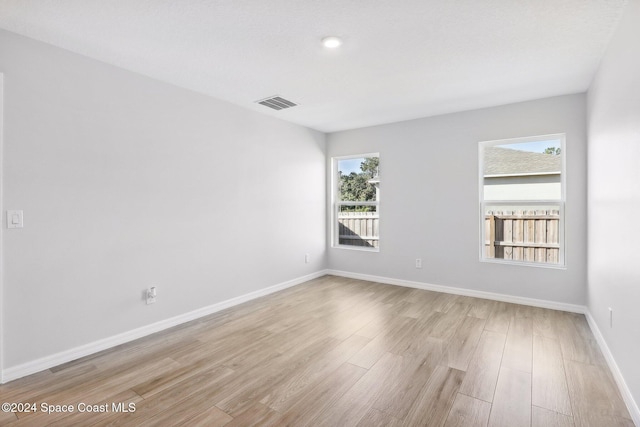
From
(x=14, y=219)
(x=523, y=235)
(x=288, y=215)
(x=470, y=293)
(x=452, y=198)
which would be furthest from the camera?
(x=288, y=215)

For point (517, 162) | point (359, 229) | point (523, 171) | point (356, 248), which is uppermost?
point (517, 162)

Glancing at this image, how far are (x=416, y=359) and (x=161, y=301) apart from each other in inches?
96.2

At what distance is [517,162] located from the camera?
13.0 feet

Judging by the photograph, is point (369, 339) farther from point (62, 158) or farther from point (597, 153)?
point (62, 158)

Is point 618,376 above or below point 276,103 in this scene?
below

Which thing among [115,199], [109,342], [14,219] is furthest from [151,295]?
[14,219]

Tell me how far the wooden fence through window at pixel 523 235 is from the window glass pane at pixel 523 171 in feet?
0.74


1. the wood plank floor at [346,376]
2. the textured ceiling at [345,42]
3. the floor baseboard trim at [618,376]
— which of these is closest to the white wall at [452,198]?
the textured ceiling at [345,42]

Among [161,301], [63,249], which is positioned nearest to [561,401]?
[161,301]

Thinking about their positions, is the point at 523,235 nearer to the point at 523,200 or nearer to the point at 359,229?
the point at 523,200

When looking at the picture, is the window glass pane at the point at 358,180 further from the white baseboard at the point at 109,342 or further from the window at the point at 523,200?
the white baseboard at the point at 109,342

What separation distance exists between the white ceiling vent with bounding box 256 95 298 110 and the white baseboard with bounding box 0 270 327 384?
239 centimetres

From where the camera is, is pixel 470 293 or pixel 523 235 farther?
pixel 470 293

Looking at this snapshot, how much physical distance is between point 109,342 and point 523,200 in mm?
4631
